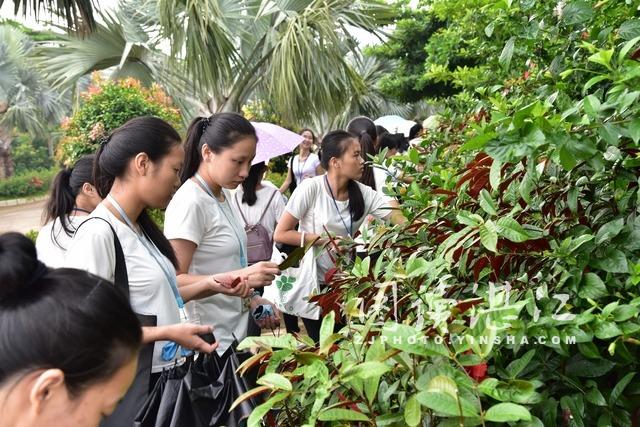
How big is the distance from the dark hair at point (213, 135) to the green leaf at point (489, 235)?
1.53 m

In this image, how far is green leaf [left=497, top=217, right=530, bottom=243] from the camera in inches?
51.6

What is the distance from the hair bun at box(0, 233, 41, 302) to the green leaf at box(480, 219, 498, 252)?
0.80 meters

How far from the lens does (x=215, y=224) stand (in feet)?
8.57

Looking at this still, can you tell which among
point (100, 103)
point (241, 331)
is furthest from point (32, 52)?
point (241, 331)

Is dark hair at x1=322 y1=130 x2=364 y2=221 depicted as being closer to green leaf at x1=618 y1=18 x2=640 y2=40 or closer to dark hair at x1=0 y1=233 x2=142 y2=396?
green leaf at x1=618 y1=18 x2=640 y2=40

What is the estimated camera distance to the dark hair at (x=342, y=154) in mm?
3805

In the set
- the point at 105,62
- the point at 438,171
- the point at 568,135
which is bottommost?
the point at 105,62

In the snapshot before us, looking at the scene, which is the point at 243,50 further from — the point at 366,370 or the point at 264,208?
the point at 366,370

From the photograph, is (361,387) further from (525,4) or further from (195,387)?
(525,4)

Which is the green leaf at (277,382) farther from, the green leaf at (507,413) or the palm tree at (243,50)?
the palm tree at (243,50)

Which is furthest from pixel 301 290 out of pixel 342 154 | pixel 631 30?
pixel 631 30

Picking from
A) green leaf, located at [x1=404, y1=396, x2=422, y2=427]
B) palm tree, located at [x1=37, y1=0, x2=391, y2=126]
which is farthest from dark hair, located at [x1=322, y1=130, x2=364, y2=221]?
palm tree, located at [x1=37, y1=0, x2=391, y2=126]

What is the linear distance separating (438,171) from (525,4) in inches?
29.7

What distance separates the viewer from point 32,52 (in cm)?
1047
